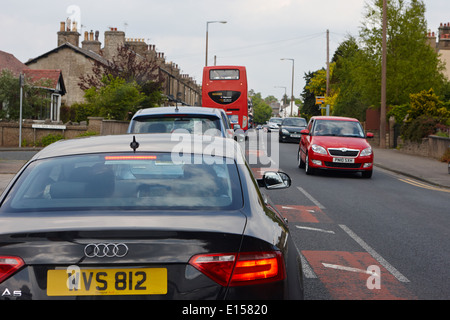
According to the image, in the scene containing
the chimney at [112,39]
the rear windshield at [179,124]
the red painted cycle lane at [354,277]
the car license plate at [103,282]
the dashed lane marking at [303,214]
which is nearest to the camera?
the car license plate at [103,282]

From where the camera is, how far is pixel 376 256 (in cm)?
718

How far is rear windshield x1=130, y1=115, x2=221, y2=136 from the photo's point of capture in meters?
8.98

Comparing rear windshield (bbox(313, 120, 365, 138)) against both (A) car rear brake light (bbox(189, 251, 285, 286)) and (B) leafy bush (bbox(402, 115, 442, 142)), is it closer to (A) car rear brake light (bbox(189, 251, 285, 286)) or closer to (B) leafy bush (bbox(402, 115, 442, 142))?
(B) leafy bush (bbox(402, 115, 442, 142))

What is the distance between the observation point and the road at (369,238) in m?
5.78

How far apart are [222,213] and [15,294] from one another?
3.53 feet

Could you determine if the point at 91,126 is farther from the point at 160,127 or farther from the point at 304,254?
the point at 304,254

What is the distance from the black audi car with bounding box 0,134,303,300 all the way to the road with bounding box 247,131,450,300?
2256mm

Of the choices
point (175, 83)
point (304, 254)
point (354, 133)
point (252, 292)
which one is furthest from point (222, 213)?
point (175, 83)

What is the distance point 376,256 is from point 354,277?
1.16 meters

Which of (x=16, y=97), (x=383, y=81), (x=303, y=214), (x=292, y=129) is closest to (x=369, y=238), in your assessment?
(x=303, y=214)

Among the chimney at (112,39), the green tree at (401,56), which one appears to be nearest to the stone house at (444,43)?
the green tree at (401,56)

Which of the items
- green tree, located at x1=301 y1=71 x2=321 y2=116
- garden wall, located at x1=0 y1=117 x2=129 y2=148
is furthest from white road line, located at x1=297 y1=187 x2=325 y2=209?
green tree, located at x1=301 y1=71 x2=321 y2=116

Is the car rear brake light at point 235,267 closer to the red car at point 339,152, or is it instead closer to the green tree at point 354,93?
the red car at point 339,152

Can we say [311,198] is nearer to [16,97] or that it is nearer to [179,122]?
[179,122]
